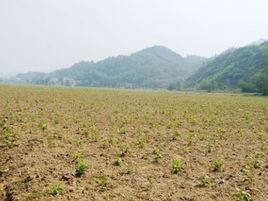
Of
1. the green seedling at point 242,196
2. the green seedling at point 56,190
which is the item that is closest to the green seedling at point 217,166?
the green seedling at point 242,196

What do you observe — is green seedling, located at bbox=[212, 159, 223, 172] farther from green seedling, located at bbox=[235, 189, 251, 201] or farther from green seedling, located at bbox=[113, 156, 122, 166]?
green seedling, located at bbox=[113, 156, 122, 166]

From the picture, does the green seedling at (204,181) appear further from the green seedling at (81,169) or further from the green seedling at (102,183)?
the green seedling at (81,169)

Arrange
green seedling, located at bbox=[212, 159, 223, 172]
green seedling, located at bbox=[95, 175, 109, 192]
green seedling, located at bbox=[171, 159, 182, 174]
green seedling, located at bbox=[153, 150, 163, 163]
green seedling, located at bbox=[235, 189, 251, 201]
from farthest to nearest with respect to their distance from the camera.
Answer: green seedling, located at bbox=[153, 150, 163, 163] < green seedling, located at bbox=[212, 159, 223, 172] < green seedling, located at bbox=[171, 159, 182, 174] < green seedling, located at bbox=[95, 175, 109, 192] < green seedling, located at bbox=[235, 189, 251, 201]

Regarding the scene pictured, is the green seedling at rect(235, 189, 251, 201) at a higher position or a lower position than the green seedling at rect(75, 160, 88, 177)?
lower

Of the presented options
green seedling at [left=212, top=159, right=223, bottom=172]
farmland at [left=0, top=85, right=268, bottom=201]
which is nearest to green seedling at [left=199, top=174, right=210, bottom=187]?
farmland at [left=0, top=85, right=268, bottom=201]

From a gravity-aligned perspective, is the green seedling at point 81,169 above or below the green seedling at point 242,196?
above

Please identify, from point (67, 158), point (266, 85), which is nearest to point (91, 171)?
point (67, 158)

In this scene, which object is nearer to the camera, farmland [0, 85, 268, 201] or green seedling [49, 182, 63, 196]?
green seedling [49, 182, 63, 196]

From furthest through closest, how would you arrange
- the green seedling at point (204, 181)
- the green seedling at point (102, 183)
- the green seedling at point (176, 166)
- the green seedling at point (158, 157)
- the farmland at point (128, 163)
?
the green seedling at point (158, 157) < the green seedling at point (176, 166) < the green seedling at point (204, 181) < the green seedling at point (102, 183) < the farmland at point (128, 163)

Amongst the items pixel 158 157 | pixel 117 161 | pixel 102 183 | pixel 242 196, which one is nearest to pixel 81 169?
pixel 102 183

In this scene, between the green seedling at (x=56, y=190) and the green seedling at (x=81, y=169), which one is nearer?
the green seedling at (x=56, y=190)

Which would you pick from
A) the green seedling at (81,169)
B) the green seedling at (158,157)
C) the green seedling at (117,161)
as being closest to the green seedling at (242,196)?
the green seedling at (158,157)

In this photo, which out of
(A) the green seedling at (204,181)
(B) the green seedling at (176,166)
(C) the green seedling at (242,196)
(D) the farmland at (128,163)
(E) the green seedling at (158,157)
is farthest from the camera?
(E) the green seedling at (158,157)

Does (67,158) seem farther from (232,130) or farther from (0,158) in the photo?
(232,130)
